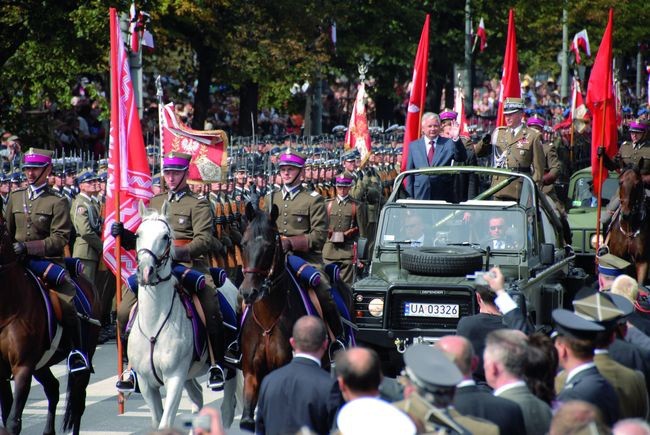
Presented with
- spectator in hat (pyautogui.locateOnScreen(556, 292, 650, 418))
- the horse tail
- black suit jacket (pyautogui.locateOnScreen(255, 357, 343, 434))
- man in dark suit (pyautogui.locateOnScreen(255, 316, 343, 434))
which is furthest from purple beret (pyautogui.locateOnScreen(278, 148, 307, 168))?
spectator in hat (pyautogui.locateOnScreen(556, 292, 650, 418))

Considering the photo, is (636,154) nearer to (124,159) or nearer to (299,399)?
(124,159)

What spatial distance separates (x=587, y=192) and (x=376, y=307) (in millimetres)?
9865

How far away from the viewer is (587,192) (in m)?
22.9

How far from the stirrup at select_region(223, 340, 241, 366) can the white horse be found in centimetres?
58

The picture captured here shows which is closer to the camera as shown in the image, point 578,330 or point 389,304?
point 578,330

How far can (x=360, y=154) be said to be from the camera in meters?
26.8

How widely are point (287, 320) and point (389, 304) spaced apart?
265 centimetres

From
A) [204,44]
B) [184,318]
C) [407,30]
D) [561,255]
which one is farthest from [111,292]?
[407,30]

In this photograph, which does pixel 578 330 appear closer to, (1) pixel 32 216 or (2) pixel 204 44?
(1) pixel 32 216

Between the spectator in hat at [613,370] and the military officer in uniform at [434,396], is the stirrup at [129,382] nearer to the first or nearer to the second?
the spectator in hat at [613,370]

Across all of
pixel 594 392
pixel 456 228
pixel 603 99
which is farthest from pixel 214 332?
pixel 603 99

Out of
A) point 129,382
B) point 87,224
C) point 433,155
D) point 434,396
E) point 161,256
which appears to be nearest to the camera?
point 434,396

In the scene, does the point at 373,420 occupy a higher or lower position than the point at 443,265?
higher

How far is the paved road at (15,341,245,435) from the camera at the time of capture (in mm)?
12781
